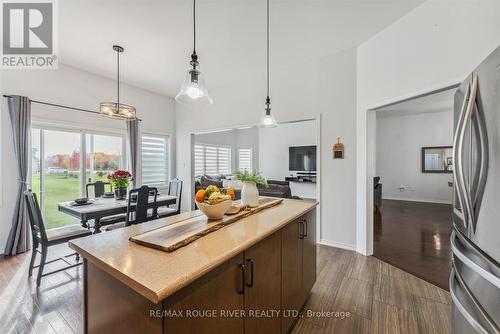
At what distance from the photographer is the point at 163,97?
5.36 metres

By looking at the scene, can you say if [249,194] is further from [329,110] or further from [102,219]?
[102,219]

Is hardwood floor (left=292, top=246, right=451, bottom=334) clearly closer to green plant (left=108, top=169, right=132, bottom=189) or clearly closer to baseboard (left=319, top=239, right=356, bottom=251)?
baseboard (left=319, top=239, right=356, bottom=251)

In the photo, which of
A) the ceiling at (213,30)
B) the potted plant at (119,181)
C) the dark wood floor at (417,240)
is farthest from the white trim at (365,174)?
the potted plant at (119,181)

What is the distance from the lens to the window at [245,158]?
9.32m

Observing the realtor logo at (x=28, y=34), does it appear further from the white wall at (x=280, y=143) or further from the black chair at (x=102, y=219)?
the white wall at (x=280, y=143)

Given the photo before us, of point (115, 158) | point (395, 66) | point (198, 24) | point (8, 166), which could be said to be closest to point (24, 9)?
point (198, 24)

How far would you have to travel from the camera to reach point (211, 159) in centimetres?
823

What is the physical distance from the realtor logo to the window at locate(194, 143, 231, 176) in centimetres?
453

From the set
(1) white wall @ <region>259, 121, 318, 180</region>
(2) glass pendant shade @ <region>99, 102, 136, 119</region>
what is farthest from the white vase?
(1) white wall @ <region>259, 121, 318, 180</region>

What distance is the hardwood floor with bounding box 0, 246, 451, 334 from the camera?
1.77m

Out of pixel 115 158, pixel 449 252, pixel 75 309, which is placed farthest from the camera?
pixel 115 158

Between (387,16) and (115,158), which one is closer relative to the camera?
(387,16)

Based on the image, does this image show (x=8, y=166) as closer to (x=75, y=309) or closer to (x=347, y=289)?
(x=75, y=309)

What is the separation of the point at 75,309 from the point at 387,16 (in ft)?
14.5
